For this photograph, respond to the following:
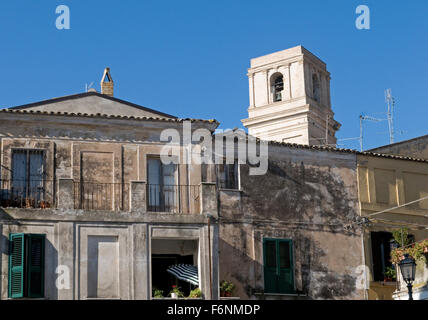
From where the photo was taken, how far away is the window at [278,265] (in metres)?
30.1

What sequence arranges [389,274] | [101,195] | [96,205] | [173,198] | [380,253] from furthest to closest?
[380,253], [389,274], [173,198], [101,195], [96,205]

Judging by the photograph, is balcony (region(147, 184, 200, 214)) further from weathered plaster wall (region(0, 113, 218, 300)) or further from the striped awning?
the striped awning

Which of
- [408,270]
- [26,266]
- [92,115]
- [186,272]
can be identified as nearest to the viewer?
[408,270]

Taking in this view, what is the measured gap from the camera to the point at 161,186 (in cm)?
2975

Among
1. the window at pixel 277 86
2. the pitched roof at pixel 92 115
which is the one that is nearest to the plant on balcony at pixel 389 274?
the pitched roof at pixel 92 115

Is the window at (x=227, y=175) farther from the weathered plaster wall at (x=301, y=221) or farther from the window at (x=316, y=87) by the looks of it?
the window at (x=316, y=87)

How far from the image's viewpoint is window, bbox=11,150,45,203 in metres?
28.4

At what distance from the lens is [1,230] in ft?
88.1

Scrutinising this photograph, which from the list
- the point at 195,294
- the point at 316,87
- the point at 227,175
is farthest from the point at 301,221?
the point at 316,87

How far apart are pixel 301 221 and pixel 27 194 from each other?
914cm

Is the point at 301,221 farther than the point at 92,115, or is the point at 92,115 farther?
the point at 301,221

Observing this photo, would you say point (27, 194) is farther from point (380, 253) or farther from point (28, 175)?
point (380, 253)

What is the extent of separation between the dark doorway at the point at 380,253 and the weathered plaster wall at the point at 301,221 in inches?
23.3
